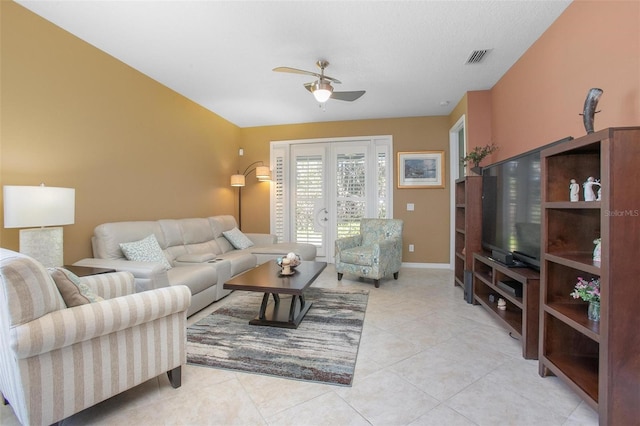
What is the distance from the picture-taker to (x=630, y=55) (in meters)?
1.69

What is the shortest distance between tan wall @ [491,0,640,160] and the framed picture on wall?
5.62 ft

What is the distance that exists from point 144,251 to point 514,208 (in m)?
3.50

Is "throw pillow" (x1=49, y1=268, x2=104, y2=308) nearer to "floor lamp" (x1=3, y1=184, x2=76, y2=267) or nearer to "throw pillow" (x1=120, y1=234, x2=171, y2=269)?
"floor lamp" (x1=3, y1=184, x2=76, y2=267)

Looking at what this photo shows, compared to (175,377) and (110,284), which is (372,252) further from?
(110,284)

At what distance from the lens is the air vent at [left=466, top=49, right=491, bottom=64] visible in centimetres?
284

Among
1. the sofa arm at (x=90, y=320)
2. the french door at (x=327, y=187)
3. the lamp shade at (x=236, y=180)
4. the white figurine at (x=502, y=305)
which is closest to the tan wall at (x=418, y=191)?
the french door at (x=327, y=187)

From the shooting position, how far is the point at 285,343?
90.0 inches

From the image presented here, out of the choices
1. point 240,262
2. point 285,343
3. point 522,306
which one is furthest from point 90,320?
point 522,306

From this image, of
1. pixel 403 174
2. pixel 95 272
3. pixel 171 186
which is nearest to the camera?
pixel 95 272

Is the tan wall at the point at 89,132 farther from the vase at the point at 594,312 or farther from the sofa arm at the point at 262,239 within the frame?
the vase at the point at 594,312

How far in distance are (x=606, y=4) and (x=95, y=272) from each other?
13.3ft

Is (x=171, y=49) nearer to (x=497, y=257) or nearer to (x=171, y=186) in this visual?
(x=171, y=186)

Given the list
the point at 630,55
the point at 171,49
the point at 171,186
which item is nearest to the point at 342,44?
the point at 171,49

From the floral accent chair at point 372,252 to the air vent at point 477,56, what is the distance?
222 cm
